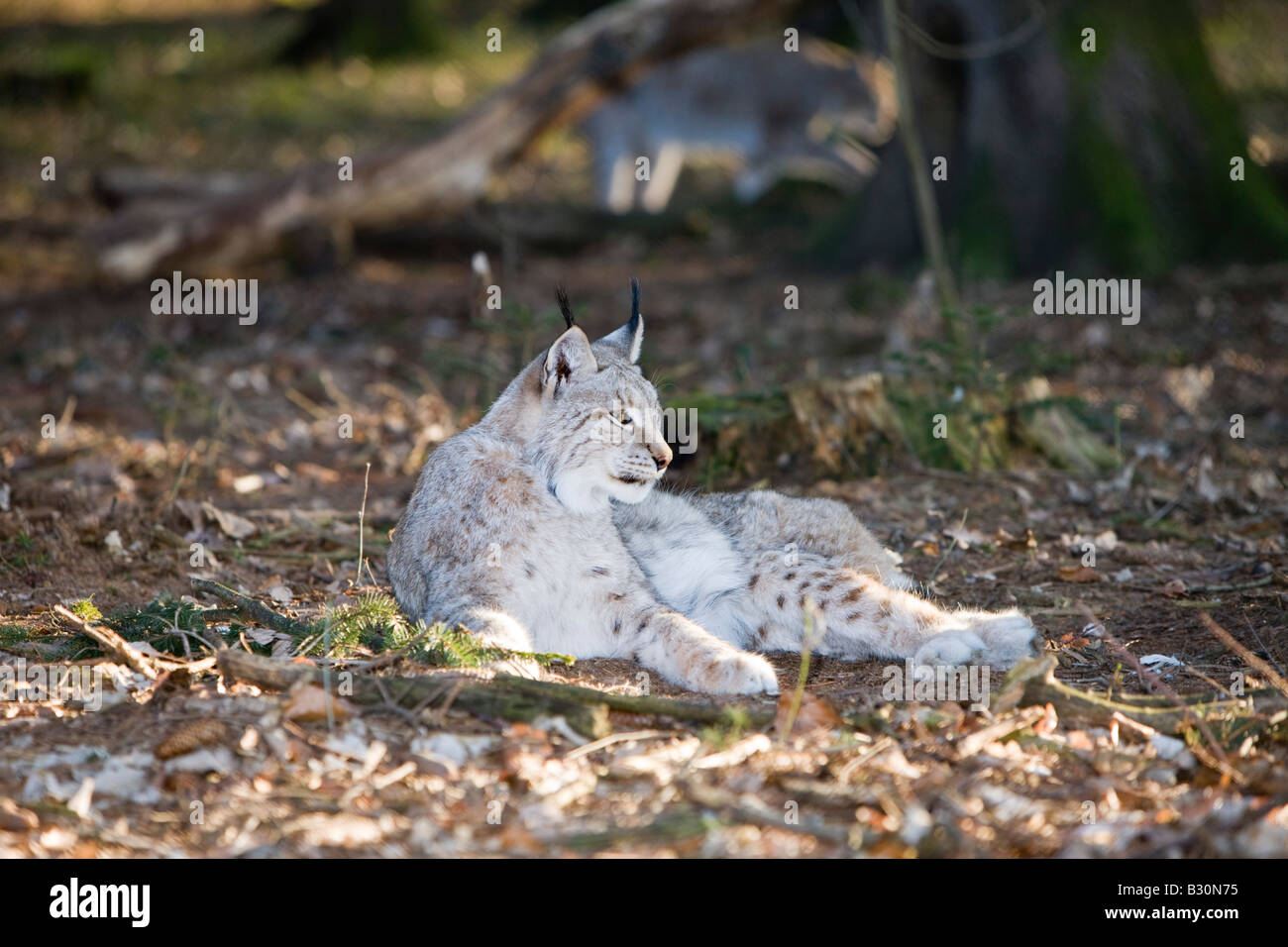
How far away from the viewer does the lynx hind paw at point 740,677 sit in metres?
3.89

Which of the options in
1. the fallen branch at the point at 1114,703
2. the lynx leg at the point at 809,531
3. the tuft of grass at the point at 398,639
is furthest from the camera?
the lynx leg at the point at 809,531

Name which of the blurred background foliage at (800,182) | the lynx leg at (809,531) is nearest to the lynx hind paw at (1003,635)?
the lynx leg at (809,531)

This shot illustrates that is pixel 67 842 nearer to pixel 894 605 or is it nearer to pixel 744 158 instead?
pixel 894 605

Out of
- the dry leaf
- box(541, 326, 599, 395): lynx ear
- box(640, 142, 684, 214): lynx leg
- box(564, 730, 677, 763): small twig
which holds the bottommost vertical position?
box(564, 730, 677, 763): small twig

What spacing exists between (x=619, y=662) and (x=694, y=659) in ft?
1.27

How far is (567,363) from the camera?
442 cm

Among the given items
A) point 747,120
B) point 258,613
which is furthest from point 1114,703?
point 747,120

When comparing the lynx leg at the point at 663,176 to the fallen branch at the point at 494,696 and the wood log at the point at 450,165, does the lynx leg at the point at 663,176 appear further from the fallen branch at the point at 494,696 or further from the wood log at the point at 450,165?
the fallen branch at the point at 494,696

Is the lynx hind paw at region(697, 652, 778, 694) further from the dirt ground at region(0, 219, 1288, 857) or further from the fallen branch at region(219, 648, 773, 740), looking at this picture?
the fallen branch at region(219, 648, 773, 740)

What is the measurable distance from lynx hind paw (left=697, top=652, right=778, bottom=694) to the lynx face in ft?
2.48

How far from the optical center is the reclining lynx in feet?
13.7

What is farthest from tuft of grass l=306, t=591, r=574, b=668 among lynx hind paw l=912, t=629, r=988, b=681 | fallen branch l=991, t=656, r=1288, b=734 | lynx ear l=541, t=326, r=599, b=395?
fallen branch l=991, t=656, r=1288, b=734

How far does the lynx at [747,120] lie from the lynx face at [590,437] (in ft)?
33.8

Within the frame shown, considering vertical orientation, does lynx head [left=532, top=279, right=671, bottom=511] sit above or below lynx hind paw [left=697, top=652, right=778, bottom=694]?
above
